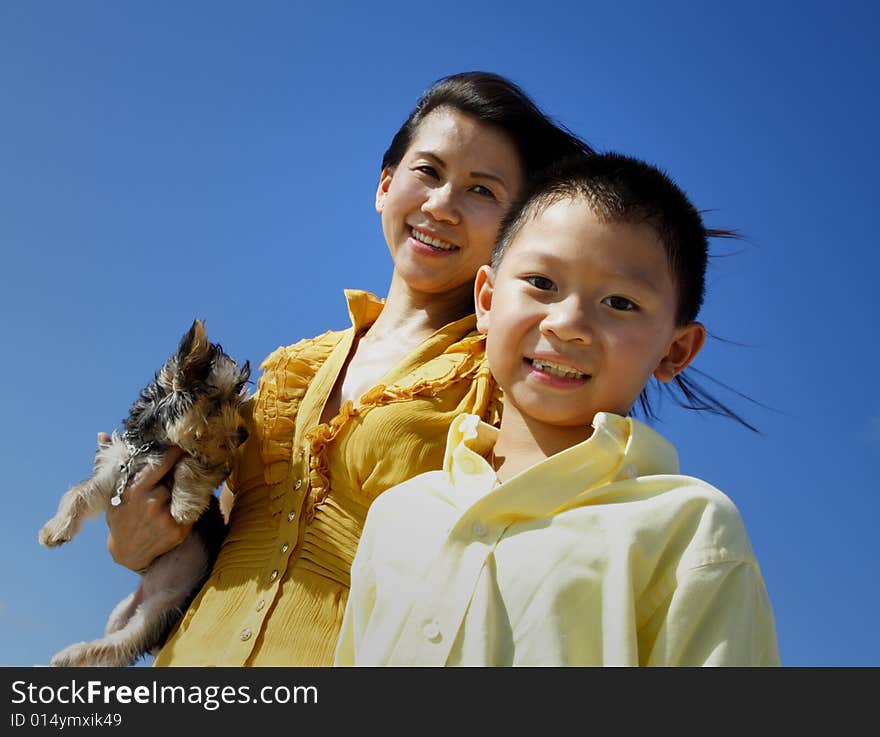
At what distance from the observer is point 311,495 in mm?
2609

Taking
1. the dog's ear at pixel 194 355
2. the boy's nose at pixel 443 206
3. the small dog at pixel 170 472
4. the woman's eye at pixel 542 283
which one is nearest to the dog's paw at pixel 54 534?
the small dog at pixel 170 472

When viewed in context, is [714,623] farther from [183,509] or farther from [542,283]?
[183,509]

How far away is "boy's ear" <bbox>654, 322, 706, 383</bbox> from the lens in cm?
194

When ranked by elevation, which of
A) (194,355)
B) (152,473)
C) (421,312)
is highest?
(421,312)

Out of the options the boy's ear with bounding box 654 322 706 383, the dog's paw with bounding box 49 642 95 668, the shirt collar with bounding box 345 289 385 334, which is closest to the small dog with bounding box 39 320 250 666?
the dog's paw with bounding box 49 642 95 668

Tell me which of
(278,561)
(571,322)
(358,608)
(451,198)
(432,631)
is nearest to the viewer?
(432,631)

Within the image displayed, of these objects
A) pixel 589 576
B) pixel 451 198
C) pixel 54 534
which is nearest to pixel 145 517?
pixel 54 534

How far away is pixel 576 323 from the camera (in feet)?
5.66

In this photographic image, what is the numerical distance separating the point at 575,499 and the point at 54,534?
168 cm

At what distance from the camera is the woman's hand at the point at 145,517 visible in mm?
2615

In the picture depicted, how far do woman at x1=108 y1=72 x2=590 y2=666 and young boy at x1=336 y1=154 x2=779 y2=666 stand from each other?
55 cm

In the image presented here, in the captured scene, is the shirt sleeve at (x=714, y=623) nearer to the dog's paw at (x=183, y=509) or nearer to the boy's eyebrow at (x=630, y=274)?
the boy's eyebrow at (x=630, y=274)

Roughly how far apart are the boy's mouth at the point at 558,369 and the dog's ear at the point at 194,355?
3.76 feet

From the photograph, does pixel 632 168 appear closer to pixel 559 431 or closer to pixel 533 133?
pixel 559 431
